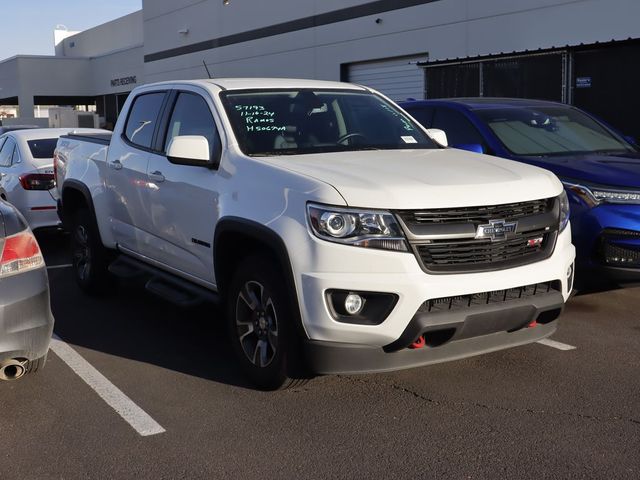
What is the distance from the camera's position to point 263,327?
4.51 meters

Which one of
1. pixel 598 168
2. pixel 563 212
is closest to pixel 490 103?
pixel 598 168

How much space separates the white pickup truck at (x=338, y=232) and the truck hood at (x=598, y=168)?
129cm

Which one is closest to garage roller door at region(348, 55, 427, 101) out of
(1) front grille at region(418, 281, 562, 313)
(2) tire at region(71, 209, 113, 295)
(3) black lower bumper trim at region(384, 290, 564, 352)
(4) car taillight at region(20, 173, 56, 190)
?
(4) car taillight at region(20, 173, 56, 190)

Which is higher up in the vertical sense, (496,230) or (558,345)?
(496,230)

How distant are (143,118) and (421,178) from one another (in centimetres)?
298

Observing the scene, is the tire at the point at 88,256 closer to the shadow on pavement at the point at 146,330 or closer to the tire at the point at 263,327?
the shadow on pavement at the point at 146,330

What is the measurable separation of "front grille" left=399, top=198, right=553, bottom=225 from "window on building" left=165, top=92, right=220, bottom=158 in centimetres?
158

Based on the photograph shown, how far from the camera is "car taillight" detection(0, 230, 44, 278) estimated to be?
4.16 meters

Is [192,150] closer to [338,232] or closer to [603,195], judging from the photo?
[338,232]

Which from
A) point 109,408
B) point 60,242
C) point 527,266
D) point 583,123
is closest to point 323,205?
point 527,266

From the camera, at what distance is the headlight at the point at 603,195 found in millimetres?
5938

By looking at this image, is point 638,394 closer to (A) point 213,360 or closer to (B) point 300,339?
(B) point 300,339

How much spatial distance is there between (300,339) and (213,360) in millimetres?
1394

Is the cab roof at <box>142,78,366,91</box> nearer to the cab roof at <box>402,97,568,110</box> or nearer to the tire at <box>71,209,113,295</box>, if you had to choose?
the tire at <box>71,209,113,295</box>
